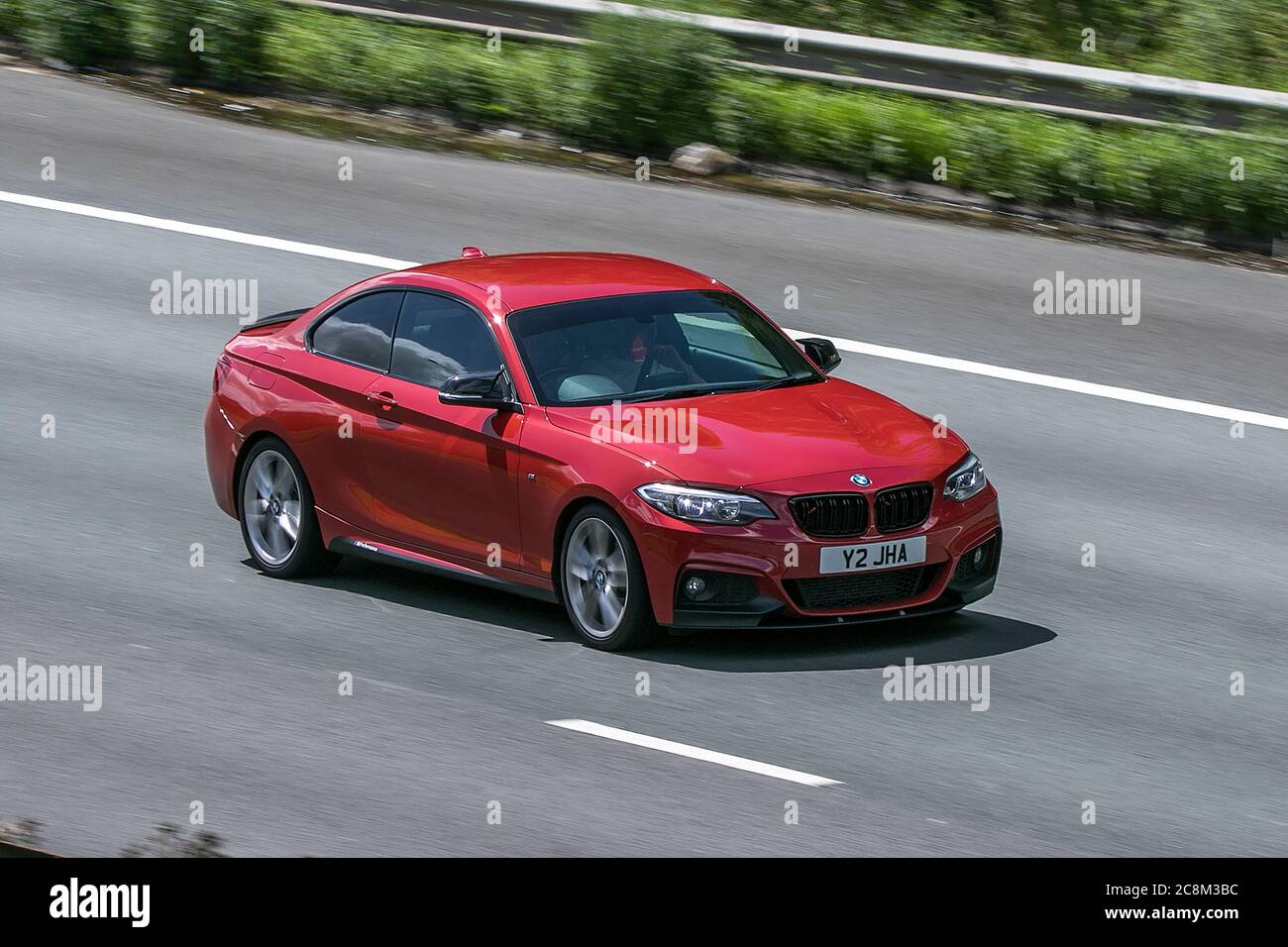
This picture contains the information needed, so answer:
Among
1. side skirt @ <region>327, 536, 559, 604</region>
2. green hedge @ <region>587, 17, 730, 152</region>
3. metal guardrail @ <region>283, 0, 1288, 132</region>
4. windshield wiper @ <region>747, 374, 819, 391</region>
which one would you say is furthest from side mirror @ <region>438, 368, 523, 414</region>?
metal guardrail @ <region>283, 0, 1288, 132</region>

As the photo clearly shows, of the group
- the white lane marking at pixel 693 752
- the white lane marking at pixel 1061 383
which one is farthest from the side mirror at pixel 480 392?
the white lane marking at pixel 1061 383

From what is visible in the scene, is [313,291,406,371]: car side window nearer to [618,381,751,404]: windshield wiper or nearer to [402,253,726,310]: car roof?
[402,253,726,310]: car roof

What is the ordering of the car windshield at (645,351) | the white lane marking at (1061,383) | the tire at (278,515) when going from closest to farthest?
the car windshield at (645,351), the tire at (278,515), the white lane marking at (1061,383)

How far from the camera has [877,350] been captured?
14078 mm

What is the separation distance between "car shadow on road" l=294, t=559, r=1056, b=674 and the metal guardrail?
8.38 m

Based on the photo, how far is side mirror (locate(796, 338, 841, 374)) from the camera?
10.3 meters

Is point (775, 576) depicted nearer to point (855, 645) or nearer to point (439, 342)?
point (855, 645)

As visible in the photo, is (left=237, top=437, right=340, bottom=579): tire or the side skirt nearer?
the side skirt

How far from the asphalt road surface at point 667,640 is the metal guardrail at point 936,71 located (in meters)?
1.86

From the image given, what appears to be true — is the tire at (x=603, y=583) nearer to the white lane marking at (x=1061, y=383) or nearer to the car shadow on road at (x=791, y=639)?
the car shadow on road at (x=791, y=639)

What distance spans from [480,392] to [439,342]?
0.73 m

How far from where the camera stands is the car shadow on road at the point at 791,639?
912 cm

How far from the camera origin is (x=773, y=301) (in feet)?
48.9
